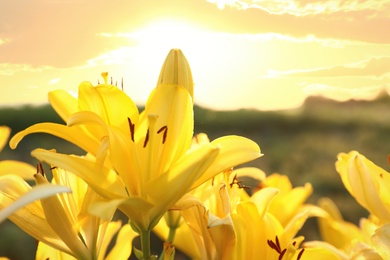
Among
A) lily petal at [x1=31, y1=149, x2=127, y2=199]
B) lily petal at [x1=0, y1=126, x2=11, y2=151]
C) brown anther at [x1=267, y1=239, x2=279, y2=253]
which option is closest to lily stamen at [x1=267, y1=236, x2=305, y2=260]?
brown anther at [x1=267, y1=239, x2=279, y2=253]

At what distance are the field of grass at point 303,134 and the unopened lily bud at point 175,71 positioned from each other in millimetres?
2721

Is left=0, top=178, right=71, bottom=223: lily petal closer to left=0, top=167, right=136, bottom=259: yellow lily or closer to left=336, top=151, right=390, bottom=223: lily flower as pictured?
left=0, top=167, right=136, bottom=259: yellow lily

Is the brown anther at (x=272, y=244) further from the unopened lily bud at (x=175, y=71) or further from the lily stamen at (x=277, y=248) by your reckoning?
the unopened lily bud at (x=175, y=71)

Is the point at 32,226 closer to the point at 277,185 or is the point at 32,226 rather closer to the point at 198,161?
the point at 198,161

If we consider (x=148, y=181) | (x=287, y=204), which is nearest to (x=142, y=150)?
(x=148, y=181)

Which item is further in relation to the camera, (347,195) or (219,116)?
(219,116)

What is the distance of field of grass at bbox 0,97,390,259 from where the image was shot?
341cm

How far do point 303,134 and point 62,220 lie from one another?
12.7 feet

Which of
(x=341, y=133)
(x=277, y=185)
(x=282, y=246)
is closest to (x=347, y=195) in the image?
(x=341, y=133)

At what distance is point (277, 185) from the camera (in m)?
0.75

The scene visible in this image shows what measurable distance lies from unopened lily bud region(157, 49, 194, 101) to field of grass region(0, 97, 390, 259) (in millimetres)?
2721

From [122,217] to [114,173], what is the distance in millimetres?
2285

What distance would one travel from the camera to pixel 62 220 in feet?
1.52

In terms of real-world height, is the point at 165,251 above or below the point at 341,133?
above
